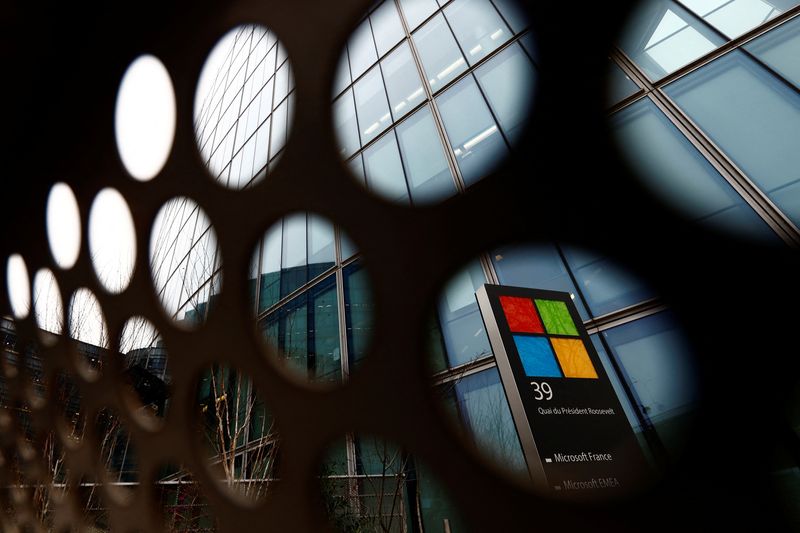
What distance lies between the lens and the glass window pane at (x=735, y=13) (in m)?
4.85

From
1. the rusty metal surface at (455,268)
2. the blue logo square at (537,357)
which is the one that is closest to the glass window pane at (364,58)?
the blue logo square at (537,357)

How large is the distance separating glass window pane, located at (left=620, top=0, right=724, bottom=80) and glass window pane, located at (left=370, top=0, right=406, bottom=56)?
5503 mm

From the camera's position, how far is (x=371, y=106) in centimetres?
922

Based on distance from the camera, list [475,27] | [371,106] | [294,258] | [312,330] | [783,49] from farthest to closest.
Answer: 1. [294,258]
2. [371,106]
3. [312,330]
4. [475,27]
5. [783,49]

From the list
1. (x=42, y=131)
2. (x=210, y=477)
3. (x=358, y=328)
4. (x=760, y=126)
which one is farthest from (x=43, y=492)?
(x=760, y=126)

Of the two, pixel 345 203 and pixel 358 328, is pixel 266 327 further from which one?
pixel 345 203

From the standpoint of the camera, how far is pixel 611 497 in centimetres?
42

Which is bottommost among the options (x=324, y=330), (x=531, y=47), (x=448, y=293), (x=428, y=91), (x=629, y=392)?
(x=531, y=47)

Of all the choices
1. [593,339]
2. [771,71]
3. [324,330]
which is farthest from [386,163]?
[771,71]

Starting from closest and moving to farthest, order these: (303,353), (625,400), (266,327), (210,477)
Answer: (210,477) < (625,400) < (303,353) < (266,327)

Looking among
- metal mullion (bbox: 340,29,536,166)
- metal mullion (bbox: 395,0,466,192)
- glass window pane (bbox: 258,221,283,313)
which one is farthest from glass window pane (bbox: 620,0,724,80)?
glass window pane (bbox: 258,221,283,313)

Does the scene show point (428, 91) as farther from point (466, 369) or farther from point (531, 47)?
point (531, 47)

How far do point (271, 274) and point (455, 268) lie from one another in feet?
34.0

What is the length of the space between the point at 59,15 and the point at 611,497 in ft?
5.95
